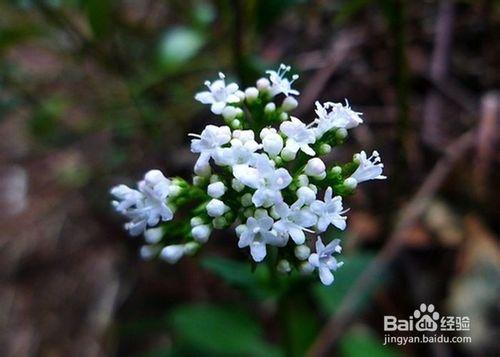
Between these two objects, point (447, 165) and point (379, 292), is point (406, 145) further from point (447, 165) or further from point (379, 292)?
point (379, 292)

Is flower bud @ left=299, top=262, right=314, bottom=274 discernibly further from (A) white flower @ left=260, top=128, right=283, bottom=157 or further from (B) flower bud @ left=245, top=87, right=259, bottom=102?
(B) flower bud @ left=245, top=87, right=259, bottom=102

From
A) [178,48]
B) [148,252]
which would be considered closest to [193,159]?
[178,48]

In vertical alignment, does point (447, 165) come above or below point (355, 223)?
above

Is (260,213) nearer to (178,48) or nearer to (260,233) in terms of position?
(260,233)

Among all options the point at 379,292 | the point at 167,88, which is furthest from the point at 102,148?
the point at 379,292

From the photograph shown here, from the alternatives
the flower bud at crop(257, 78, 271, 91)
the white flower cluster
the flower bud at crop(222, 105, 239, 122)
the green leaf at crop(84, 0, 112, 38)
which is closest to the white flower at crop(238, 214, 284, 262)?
the white flower cluster

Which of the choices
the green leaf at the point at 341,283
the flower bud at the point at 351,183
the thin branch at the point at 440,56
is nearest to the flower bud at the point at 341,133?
the flower bud at the point at 351,183
